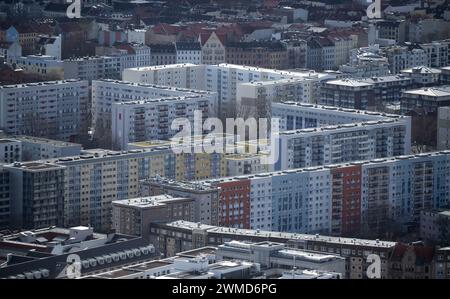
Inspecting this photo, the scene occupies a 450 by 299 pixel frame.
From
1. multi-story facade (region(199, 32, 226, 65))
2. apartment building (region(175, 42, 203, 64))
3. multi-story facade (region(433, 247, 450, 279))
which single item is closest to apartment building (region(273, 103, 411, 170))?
multi-story facade (region(433, 247, 450, 279))

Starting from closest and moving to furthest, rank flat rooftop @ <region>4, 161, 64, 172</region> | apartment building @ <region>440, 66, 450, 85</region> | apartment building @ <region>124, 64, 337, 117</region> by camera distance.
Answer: flat rooftop @ <region>4, 161, 64, 172</region>
apartment building @ <region>124, 64, 337, 117</region>
apartment building @ <region>440, 66, 450, 85</region>

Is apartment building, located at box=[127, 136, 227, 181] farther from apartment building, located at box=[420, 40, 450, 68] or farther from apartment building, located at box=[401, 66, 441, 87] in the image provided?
apartment building, located at box=[420, 40, 450, 68]

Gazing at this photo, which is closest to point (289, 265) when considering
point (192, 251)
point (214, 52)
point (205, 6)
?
point (192, 251)

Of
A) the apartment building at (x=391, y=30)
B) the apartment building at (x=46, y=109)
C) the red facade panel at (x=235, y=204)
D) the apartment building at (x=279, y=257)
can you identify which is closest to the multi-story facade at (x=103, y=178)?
the red facade panel at (x=235, y=204)

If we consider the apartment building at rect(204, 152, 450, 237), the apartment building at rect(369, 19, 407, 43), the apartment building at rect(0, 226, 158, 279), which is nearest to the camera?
the apartment building at rect(0, 226, 158, 279)
